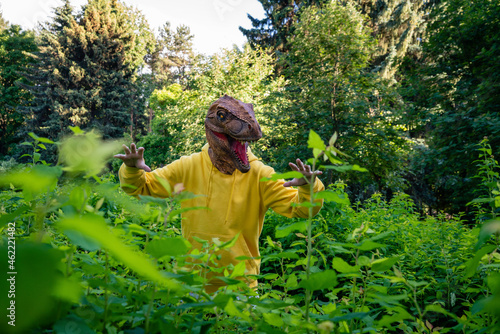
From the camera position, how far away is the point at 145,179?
218cm

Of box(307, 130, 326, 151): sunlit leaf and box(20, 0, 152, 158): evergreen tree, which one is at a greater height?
box(20, 0, 152, 158): evergreen tree

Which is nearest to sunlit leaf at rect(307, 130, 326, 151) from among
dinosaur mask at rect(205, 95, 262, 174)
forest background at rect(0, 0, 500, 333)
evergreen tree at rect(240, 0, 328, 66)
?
forest background at rect(0, 0, 500, 333)

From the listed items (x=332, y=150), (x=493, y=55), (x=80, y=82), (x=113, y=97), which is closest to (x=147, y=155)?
(x=113, y=97)

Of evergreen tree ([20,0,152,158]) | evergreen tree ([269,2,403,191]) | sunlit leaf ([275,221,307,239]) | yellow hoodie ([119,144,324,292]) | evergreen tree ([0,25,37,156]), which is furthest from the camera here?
evergreen tree ([0,25,37,156])

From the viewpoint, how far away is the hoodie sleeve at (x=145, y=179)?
6.81 ft

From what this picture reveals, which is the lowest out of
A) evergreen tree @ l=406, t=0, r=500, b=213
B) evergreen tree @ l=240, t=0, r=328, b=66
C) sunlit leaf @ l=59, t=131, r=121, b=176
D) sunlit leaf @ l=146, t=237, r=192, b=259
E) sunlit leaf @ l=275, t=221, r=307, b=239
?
sunlit leaf @ l=275, t=221, r=307, b=239

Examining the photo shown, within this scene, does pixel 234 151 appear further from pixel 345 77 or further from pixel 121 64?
pixel 121 64

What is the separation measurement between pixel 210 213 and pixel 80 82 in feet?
79.4

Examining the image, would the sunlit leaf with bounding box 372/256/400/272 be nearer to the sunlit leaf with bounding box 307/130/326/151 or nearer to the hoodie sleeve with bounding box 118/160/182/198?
the sunlit leaf with bounding box 307/130/326/151

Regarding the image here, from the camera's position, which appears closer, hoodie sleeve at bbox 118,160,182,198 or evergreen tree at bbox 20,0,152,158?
hoodie sleeve at bbox 118,160,182,198

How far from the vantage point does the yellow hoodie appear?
222cm

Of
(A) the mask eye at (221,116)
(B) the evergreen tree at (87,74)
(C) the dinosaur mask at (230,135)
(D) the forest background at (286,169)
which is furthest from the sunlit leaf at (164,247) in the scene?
(B) the evergreen tree at (87,74)

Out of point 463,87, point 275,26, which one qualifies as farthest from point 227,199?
point 275,26

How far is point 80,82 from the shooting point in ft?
72.7
